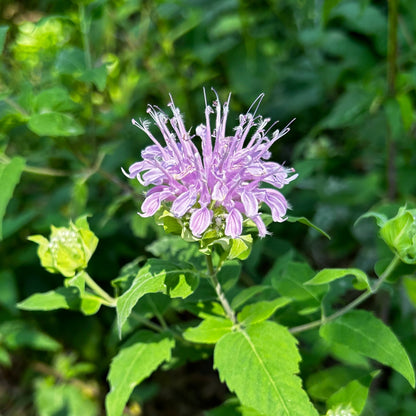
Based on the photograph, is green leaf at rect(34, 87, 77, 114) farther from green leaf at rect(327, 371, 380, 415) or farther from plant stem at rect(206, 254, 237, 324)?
green leaf at rect(327, 371, 380, 415)

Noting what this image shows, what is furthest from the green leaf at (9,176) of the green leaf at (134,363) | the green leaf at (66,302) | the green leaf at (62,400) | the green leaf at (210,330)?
the green leaf at (62,400)

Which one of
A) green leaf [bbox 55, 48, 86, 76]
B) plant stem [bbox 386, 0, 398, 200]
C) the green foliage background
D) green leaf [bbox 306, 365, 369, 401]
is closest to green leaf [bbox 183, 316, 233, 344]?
green leaf [bbox 306, 365, 369, 401]

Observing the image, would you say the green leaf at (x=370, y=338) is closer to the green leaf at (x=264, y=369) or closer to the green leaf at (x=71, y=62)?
the green leaf at (x=264, y=369)

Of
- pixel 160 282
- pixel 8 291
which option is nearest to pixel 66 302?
pixel 160 282

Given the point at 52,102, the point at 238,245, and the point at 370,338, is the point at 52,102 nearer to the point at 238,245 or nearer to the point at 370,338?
the point at 238,245

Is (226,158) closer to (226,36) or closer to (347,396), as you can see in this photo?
(347,396)

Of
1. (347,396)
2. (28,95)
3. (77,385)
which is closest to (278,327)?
(347,396)
